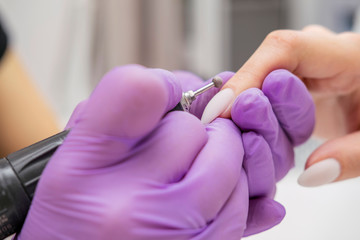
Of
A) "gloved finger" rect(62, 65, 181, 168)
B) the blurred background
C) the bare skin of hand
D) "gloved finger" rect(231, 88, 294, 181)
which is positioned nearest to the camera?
"gloved finger" rect(62, 65, 181, 168)

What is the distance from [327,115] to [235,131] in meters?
0.43

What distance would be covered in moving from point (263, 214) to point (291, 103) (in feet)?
0.63

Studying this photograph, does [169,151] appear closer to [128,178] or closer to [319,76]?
[128,178]

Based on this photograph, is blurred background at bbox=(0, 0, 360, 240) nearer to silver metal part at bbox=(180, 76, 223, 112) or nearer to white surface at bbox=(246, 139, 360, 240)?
white surface at bbox=(246, 139, 360, 240)

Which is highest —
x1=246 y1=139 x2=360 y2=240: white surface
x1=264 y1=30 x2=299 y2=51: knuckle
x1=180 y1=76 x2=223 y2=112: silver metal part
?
x1=264 y1=30 x2=299 y2=51: knuckle

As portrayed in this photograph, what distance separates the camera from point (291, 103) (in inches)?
23.4

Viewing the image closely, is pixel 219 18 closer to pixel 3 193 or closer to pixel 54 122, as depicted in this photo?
pixel 54 122

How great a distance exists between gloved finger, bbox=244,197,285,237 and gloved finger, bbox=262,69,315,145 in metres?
0.15

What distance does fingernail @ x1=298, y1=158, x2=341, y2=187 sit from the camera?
580mm

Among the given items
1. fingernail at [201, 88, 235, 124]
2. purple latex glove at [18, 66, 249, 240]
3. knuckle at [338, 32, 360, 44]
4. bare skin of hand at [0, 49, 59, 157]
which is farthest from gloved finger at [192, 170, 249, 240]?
bare skin of hand at [0, 49, 59, 157]

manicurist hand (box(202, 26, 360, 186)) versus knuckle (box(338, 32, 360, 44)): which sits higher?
knuckle (box(338, 32, 360, 44))

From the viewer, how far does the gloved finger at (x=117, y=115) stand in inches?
15.6

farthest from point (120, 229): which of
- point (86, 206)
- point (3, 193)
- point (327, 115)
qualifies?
point (327, 115)

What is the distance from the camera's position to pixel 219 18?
2.03 metres
